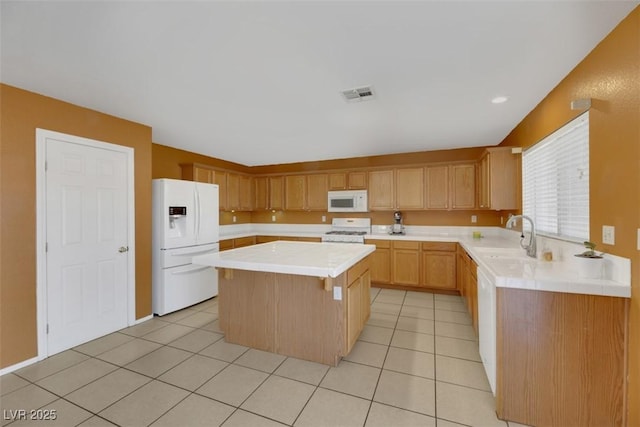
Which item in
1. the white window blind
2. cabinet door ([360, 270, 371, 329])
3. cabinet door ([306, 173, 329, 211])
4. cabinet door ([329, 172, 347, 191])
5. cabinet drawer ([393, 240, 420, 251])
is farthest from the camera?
cabinet door ([306, 173, 329, 211])

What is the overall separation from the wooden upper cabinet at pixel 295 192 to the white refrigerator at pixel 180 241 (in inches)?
72.5

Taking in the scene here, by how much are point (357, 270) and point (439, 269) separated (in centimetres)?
223

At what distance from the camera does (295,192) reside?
225 inches

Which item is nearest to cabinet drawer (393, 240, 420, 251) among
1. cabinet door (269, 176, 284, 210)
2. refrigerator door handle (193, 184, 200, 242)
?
cabinet door (269, 176, 284, 210)

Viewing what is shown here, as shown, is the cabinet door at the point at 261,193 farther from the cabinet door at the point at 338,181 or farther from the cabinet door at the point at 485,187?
the cabinet door at the point at 485,187

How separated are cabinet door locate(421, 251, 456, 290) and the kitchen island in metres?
Answer: 1.96

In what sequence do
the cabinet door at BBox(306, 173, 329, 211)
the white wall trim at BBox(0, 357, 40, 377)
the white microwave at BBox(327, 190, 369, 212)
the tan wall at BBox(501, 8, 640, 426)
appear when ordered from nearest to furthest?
the tan wall at BBox(501, 8, 640, 426), the white wall trim at BBox(0, 357, 40, 377), the white microwave at BBox(327, 190, 369, 212), the cabinet door at BBox(306, 173, 329, 211)

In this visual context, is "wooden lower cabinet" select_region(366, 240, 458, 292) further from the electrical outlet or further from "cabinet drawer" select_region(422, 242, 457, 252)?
the electrical outlet

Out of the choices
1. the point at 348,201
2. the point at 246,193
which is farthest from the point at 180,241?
the point at 348,201

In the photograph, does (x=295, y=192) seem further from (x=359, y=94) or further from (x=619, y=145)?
(x=619, y=145)

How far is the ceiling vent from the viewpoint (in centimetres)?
239

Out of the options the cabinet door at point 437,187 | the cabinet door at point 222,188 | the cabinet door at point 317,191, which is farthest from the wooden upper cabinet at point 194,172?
the cabinet door at point 437,187

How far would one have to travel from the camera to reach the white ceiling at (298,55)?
148 centimetres

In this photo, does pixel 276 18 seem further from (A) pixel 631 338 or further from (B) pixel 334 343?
(A) pixel 631 338
